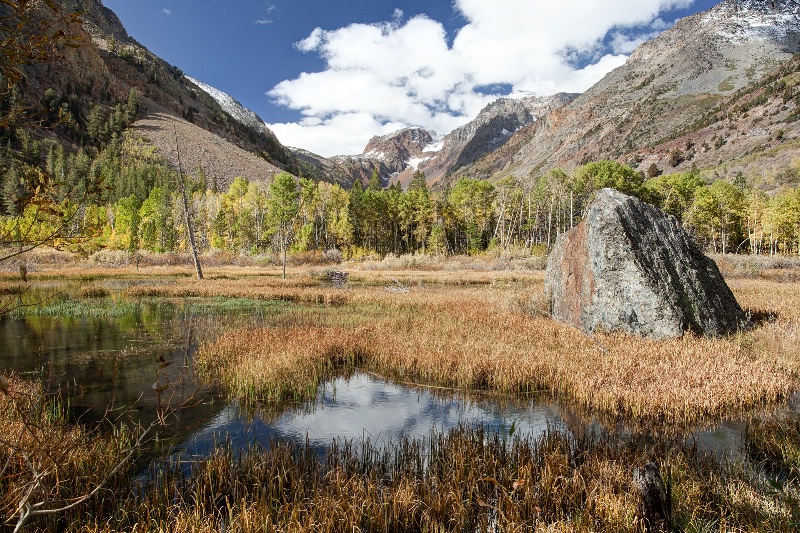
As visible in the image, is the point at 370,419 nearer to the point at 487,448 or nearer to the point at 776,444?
the point at 487,448

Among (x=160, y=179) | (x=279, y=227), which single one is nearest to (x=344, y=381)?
(x=279, y=227)

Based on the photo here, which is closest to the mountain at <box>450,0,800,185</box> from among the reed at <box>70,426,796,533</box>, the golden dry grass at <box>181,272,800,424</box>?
the golden dry grass at <box>181,272,800,424</box>

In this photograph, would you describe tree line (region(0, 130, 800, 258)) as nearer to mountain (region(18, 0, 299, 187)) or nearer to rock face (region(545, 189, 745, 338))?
mountain (region(18, 0, 299, 187))

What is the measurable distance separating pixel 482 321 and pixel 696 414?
776cm

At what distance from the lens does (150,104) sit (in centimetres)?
14812

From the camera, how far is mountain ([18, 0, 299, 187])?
121812 millimetres

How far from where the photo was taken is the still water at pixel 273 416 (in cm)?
707

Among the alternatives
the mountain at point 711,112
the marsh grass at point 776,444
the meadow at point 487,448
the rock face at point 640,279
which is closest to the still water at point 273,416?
the marsh grass at point 776,444

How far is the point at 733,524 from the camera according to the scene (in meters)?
4.42

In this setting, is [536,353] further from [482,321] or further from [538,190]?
[538,190]

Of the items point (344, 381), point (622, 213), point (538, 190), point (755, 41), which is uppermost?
point (755, 41)

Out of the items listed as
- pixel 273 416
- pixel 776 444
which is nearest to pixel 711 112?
pixel 776 444

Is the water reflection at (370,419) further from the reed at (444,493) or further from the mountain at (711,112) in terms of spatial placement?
the mountain at (711,112)

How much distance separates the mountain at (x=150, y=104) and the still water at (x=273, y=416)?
99.1 metres
